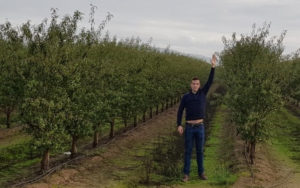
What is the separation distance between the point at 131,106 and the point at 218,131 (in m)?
6.29

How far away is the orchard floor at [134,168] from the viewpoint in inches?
442

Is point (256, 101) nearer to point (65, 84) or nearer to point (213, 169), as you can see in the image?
point (213, 169)

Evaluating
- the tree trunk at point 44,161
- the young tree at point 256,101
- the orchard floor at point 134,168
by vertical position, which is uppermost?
the young tree at point 256,101

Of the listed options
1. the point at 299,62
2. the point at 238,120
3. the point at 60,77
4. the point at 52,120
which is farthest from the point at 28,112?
the point at 299,62

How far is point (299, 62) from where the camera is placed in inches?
1563

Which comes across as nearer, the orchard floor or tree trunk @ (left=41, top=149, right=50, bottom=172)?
the orchard floor

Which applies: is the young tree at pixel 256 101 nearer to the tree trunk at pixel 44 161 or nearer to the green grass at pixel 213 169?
the green grass at pixel 213 169

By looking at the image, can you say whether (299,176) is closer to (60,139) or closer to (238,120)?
(238,120)

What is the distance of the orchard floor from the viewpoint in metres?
11.2

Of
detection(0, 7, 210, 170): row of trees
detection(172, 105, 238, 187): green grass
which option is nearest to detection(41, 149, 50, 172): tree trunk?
detection(0, 7, 210, 170): row of trees

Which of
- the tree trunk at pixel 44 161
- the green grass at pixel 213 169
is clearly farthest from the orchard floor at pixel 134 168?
the tree trunk at pixel 44 161

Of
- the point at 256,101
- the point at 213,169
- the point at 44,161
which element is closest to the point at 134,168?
the point at 213,169

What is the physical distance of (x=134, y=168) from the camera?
44.2ft

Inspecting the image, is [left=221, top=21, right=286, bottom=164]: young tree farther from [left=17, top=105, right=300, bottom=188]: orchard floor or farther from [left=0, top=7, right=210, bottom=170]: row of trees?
[left=0, top=7, right=210, bottom=170]: row of trees
